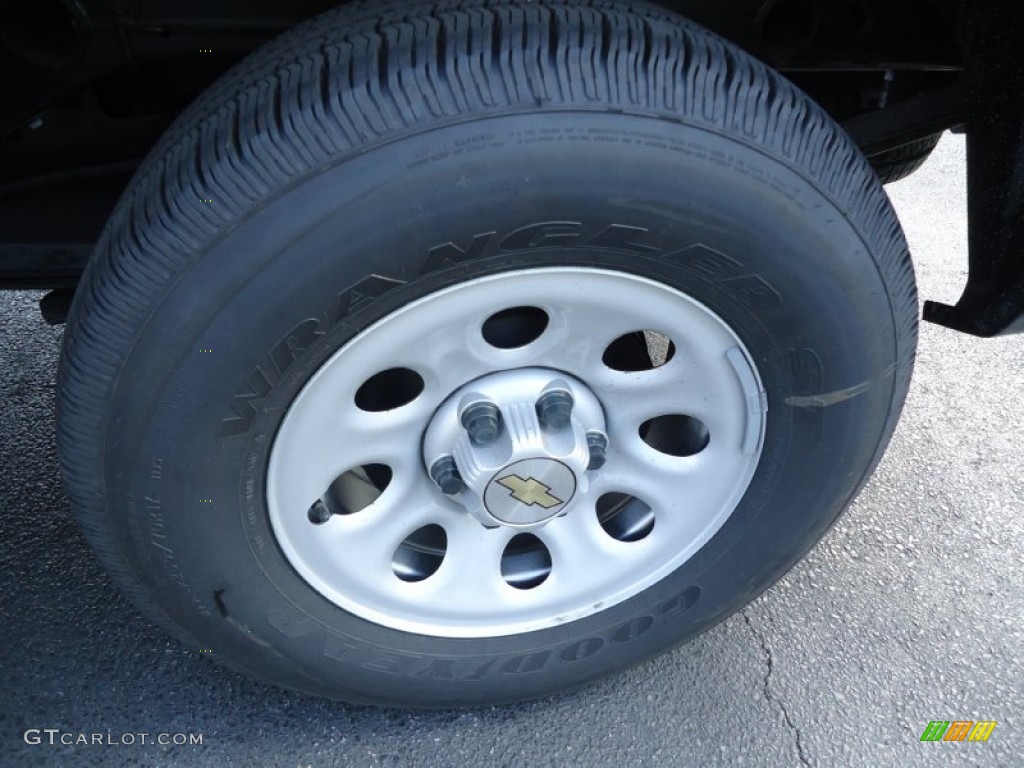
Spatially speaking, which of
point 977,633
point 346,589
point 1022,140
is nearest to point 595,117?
point 1022,140

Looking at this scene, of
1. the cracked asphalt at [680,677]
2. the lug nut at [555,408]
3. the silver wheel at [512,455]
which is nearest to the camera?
the silver wheel at [512,455]

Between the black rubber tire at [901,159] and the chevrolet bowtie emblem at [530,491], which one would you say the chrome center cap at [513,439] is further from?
the black rubber tire at [901,159]

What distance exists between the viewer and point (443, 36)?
116 cm

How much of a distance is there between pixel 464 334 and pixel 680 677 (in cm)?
96

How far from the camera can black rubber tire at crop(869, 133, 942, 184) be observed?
2.35 m

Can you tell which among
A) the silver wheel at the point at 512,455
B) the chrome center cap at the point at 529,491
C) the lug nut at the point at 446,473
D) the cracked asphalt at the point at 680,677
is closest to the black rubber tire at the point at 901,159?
the cracked asphalt at the point at 680,677

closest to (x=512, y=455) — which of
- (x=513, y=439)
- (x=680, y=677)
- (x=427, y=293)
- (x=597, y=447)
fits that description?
(x=513, y=439)

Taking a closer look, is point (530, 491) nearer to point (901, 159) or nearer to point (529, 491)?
point (529, 491)

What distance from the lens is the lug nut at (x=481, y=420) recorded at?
1415mm

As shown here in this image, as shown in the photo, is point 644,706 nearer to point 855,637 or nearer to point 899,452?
point 855,637

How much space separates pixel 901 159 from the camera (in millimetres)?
2395

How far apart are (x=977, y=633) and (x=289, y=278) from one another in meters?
1.74

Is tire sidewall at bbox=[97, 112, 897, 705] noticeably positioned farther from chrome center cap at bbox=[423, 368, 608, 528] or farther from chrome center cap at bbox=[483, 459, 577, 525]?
chrome center cap at bbox=[483, 459, 577, 525]

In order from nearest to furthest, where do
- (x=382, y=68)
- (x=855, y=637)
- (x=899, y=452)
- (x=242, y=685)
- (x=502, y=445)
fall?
(x=382, y=68), (x=502, y=445), (x=242, y=685), (x=855, y=637), (x=899, y=452)
